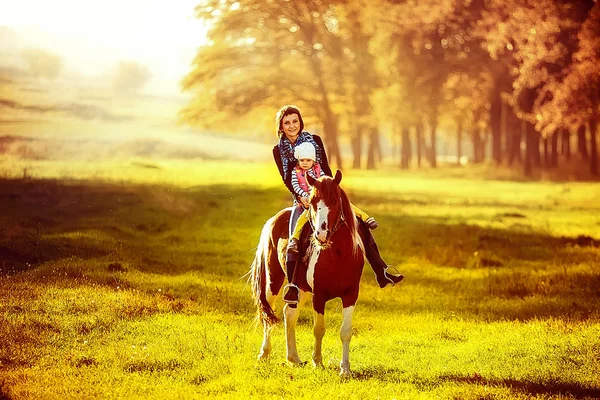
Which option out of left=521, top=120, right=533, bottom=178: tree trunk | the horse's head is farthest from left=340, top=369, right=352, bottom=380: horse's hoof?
left=521, top=120, right=533, bottom=178: tree trunk

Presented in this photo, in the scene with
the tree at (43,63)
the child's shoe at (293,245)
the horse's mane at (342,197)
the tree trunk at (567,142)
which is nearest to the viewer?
the horse's mane at (342,197)

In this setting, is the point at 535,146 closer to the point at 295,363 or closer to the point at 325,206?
the point at 295,363

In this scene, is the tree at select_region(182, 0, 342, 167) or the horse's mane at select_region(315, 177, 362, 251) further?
the tree at select_region(182, 0, 342, 167)

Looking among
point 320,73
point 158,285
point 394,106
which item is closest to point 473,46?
point 394,106

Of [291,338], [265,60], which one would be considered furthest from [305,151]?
[265,60]

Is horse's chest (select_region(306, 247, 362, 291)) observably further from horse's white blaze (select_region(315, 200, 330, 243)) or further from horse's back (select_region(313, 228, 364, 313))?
horse's white blaze (select_region(315, 200, 330, 243))

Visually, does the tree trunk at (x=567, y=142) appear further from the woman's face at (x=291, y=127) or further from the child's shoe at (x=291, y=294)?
the child's shoe at (x=291, y=294)

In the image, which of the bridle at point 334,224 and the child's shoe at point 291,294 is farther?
the child's shoe at point 291,294

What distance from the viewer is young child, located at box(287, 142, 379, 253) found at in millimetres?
9352

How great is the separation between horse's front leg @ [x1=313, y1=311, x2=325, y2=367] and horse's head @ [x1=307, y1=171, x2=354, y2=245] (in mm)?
1322

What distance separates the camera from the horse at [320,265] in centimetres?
859

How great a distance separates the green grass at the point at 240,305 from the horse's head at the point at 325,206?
1.76 m

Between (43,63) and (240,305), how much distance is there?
103ft

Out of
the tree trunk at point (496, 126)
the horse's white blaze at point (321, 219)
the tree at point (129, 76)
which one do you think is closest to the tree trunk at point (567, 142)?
the tree trunk at point (496, 126)
